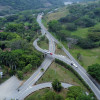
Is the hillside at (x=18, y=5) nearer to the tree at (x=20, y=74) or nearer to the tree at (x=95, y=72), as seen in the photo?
the tree at (x=20, y=74)

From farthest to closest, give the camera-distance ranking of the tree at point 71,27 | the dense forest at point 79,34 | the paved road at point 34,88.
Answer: the tree at point 71,27 → the dense forest at point 79,34 → the paved road at point 34,88

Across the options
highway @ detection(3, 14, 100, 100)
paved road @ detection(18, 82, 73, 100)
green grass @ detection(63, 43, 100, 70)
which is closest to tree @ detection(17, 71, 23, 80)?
highway @ detection(3, 14, 100, 100)

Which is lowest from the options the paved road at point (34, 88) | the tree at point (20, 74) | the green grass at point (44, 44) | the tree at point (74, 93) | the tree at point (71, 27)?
the paved road at point (34, 88)

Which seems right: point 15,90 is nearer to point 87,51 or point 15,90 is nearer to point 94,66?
point 94,66

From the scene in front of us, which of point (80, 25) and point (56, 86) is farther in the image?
point (80, 25)

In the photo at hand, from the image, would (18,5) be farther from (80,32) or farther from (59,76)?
(59,76)

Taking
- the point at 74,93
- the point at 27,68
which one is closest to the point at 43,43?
the point at 27,68

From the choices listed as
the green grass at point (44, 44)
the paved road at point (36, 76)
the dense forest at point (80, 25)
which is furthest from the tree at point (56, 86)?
the dense forest at point (80, 25)

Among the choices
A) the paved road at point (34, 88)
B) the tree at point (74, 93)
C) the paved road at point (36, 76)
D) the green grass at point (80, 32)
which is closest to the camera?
the tree at point (74, 93)

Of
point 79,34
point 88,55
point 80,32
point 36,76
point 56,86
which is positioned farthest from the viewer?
point 80,32
